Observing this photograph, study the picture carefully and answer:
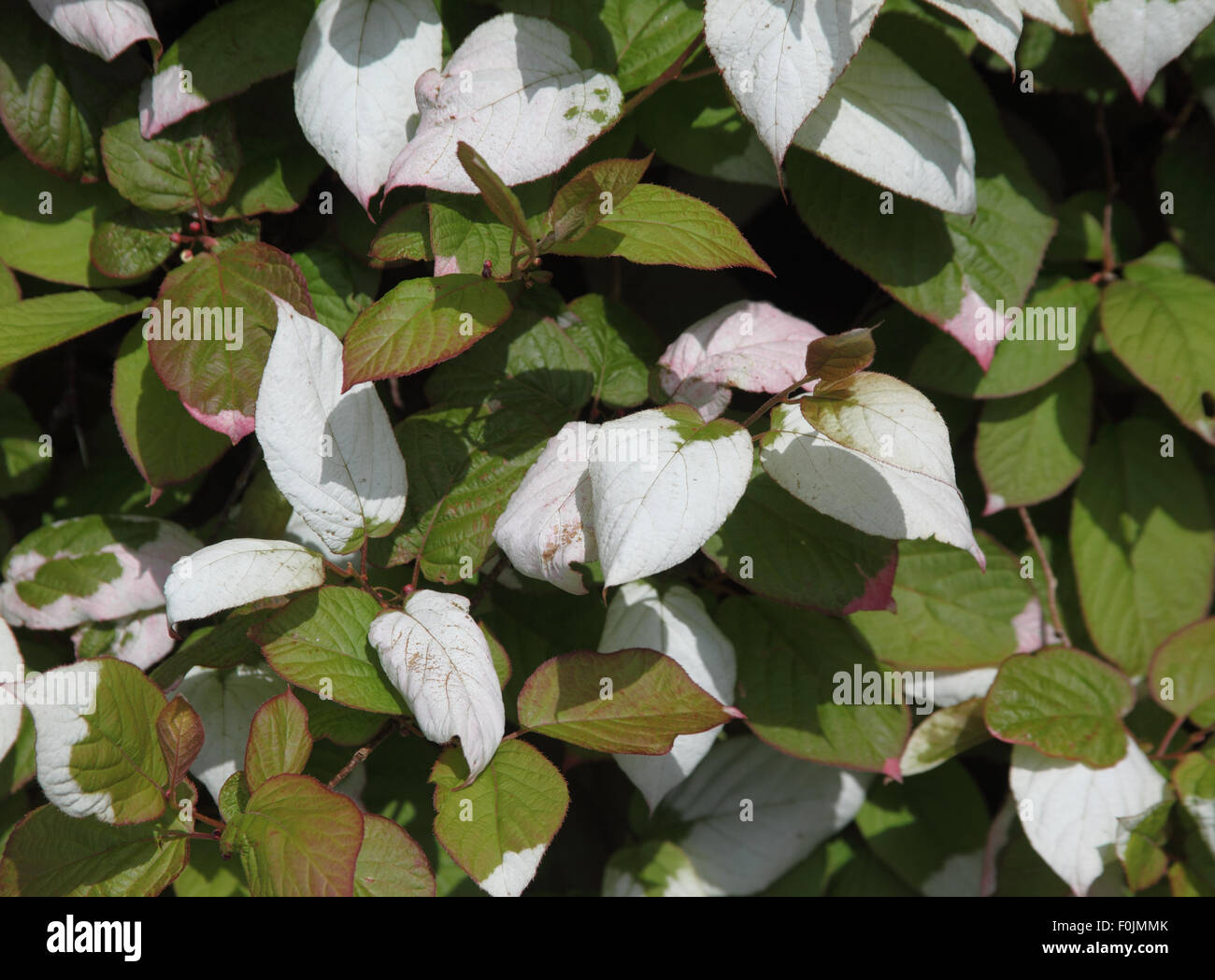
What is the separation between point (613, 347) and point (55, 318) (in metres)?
0.62

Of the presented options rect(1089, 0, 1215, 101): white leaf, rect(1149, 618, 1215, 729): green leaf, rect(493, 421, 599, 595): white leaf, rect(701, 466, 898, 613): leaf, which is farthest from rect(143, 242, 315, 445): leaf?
rect(1149, 618, 1215, 729): green leaf

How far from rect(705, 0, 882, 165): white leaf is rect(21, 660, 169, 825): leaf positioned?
757 millimetres

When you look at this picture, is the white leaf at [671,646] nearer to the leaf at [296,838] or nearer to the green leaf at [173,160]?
the leaf at [296,838]

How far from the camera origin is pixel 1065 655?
45.6 inches

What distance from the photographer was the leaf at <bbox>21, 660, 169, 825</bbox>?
78cm

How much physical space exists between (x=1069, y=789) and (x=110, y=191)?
1369 millimetres

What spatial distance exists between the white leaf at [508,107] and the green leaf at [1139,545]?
2.87 ft

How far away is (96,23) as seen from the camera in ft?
3.04

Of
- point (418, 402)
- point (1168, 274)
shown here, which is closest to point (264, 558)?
point (418, 402)

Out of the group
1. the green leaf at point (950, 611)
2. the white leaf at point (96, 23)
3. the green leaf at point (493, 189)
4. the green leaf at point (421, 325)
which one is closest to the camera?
the green leaf at point (493, 189)

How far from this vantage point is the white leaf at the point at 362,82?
94cm

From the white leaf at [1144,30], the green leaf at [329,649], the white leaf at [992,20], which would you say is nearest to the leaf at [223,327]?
the green leaf at [329,649]

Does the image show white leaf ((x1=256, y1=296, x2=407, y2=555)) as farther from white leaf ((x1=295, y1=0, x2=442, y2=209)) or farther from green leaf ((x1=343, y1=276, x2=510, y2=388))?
white leaf ((x1=295, y1=0, x2=442, y2=209))
